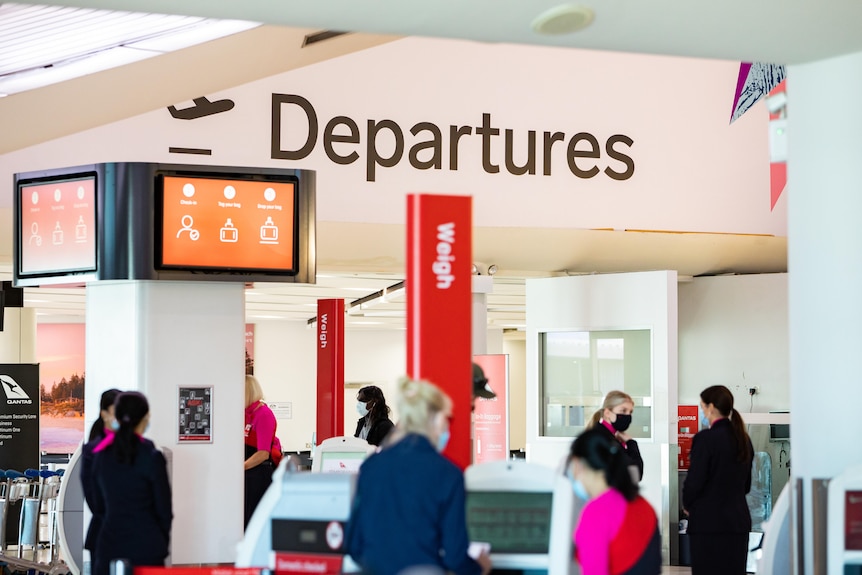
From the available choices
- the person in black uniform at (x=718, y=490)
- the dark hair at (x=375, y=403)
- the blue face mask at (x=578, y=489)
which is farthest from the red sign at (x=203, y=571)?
the dark hair at (x=375, y=403)

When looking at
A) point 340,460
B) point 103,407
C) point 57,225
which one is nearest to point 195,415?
point 103,407

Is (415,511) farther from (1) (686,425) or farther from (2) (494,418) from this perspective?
(1) (686,425)

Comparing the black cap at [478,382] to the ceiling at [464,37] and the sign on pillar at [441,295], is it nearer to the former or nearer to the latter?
the sign on pillar at [441,295]

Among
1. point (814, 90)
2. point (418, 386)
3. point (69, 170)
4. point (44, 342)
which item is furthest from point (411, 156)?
point (44, 342)

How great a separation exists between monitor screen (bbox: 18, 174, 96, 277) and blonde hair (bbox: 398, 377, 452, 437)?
320 centimetres

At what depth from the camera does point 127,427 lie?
472cm

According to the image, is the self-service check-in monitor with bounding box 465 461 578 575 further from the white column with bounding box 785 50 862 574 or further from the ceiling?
the ceiling

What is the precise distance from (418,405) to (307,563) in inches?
31.6

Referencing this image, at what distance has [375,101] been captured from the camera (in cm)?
956

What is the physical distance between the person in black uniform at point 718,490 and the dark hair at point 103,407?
2872mm

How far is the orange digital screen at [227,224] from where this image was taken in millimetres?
6074

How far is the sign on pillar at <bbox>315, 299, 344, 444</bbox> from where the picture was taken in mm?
12086

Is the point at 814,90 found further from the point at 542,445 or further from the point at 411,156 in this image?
the point at 542,445

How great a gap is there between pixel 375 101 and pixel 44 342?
579 inches
